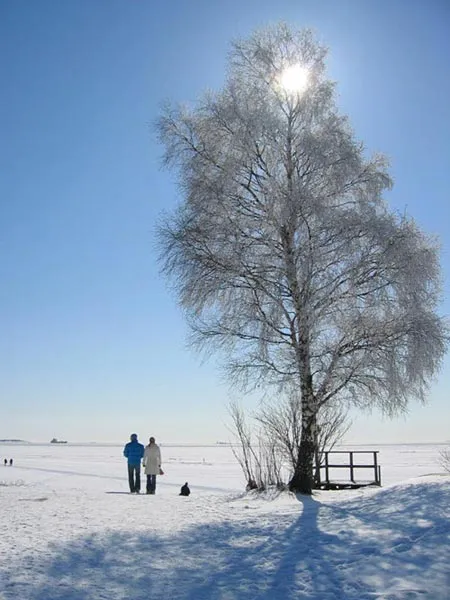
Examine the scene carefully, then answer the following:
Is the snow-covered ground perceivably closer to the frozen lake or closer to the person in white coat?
the person in white coat

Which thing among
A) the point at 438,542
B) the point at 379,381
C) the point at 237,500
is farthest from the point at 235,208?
the point at 438,542

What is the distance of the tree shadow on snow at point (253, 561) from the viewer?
611cm

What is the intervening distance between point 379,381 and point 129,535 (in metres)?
6.74

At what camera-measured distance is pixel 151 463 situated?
1753 centimetres

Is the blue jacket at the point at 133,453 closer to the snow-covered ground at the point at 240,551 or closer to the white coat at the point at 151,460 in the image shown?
the white coat at the point at 151,460

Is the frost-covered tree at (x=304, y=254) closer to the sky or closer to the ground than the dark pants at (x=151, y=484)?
closer to the sky

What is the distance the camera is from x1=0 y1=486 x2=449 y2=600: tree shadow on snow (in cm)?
611

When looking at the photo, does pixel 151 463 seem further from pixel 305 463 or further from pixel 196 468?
pixel 196 468

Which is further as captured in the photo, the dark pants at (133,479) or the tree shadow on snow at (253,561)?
the dark pants at (133,479)

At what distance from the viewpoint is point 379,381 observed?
1314 cm

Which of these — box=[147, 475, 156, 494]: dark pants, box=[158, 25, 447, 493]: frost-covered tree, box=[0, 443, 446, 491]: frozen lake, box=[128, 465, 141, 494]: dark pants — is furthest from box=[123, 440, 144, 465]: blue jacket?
box=[0, 443, 446, 491]: frozen lake

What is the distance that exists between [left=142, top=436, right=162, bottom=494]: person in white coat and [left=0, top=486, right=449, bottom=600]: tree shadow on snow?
8390 mm

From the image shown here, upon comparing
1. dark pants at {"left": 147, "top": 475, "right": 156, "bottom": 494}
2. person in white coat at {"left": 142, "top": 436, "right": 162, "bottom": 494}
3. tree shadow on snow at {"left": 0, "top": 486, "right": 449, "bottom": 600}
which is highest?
person in white coat at {"left": 142, "top": 436, "right": 162, "bottom": 494}

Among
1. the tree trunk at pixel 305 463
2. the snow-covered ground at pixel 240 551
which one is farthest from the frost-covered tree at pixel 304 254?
the snow-covered ground at pixel 240 551
